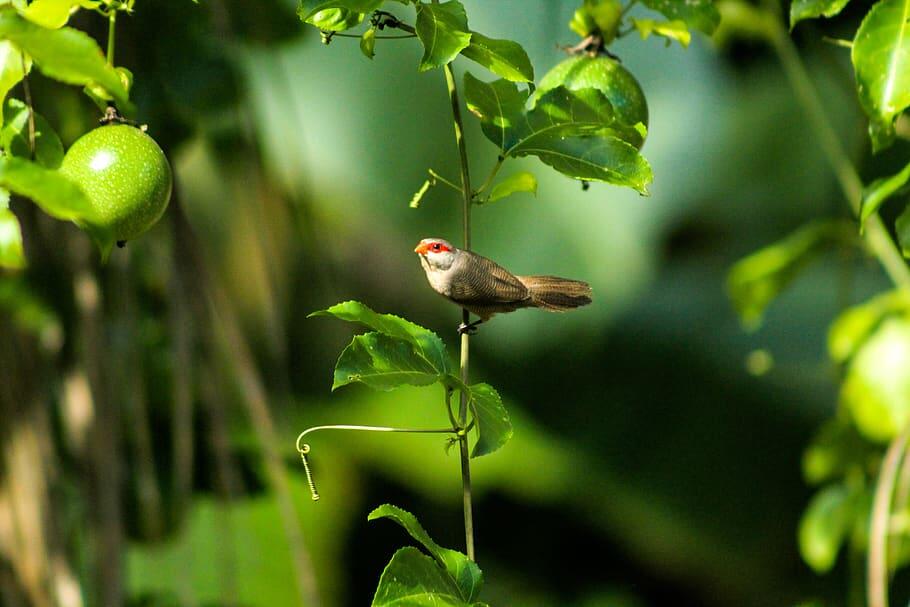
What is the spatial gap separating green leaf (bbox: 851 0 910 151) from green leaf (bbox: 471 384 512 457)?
0.23 metres

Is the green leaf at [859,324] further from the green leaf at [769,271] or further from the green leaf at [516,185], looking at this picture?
the green leaf at [516,185]

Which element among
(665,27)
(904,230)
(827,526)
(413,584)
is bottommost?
(827,526)

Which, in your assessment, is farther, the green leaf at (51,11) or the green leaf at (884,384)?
the green leaf at (884,384)

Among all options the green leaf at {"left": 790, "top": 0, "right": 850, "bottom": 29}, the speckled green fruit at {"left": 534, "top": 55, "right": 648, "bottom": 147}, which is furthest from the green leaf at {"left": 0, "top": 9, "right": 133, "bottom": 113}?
the green leaf at {"left": 790, "top": 0, "right": 850, "bottom": 29}

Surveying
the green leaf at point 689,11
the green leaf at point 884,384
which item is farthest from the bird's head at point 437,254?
the green leaf at point 884,384

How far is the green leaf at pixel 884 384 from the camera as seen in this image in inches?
35.3

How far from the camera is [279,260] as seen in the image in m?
1.51

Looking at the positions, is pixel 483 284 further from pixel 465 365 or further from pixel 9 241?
pixel 9 241

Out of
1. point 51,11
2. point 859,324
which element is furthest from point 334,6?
point 859,324

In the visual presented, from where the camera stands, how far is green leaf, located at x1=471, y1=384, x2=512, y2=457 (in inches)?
17.8

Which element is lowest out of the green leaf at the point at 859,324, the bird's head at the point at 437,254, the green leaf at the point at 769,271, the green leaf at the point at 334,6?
the green leaf at the point at 859,324

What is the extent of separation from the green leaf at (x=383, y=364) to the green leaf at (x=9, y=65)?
0.19 metres

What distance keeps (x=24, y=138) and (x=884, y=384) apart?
2.42 feet

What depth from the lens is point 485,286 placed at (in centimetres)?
50
